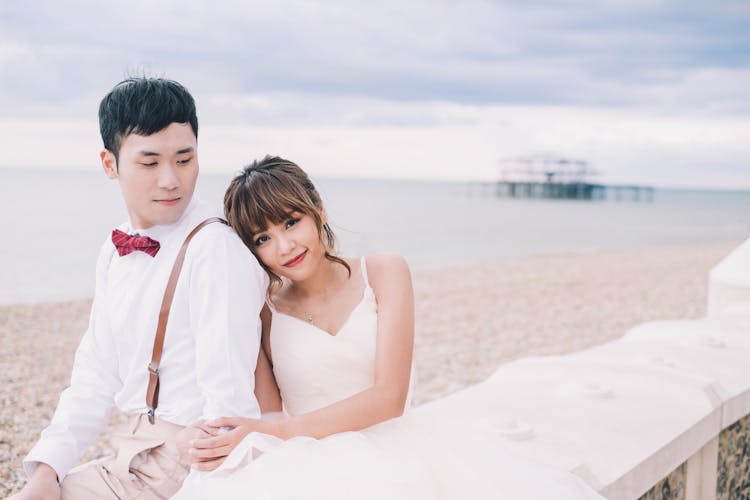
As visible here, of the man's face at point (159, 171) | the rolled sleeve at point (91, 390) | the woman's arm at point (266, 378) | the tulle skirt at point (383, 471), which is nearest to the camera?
the tulle skirt at point (383, 471)

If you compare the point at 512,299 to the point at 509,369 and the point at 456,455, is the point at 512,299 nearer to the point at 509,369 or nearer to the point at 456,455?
the point at 509,369

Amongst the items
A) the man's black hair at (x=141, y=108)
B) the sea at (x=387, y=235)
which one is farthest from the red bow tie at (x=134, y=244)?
the sea at (x=387, y=235)

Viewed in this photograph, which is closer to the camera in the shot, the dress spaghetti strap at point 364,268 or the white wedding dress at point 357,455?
the white wedding dress at point 357,455

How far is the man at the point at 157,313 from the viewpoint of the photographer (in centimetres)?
196

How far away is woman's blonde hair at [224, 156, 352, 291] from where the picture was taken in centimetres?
223

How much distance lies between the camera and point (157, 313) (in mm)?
2057

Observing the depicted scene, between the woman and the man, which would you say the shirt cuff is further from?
the woman

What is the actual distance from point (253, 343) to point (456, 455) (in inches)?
26.5

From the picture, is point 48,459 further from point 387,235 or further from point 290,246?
point 387,235

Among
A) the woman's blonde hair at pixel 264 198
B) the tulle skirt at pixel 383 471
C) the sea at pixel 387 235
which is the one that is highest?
the woman's blonde hair at pixel 264 198

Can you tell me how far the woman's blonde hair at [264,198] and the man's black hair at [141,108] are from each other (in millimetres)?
265

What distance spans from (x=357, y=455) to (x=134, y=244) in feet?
3.11

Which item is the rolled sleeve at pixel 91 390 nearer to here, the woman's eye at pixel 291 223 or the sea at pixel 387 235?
the woman's eye at pixel 291 223

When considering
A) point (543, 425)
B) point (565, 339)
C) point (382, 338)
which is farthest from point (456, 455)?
point (565, 339)
